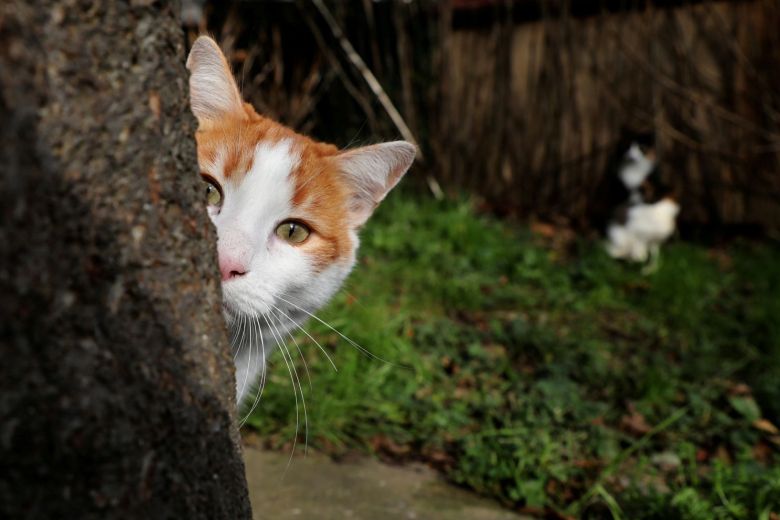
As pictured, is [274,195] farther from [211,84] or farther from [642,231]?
[642,231]

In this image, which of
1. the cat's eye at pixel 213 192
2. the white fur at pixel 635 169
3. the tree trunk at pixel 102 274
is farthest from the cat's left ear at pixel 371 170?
the white fur at pixel 635 169

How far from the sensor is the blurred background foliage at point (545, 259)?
9.16 ft

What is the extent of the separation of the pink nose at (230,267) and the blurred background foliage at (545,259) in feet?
2.65

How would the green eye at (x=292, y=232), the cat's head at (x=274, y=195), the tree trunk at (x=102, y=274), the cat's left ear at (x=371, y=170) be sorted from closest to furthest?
the tree trunk at (x=102, y=274)
the cat's head at (x=274, y=195)
the green eye at (x=292, y=232)
the cat's left ear at (x=371, y=170)

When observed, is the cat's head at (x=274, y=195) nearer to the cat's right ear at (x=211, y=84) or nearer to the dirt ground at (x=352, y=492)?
the cat's right ear at (x=211, y=84)

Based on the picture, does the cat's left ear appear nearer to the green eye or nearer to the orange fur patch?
the orange fur patch

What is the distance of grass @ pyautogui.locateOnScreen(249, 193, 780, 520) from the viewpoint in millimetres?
2598

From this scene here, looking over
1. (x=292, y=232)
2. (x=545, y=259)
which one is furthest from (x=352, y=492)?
(x=545, y=259)

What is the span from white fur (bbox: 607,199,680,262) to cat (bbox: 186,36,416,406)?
11.8 ft

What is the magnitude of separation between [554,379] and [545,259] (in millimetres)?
1778

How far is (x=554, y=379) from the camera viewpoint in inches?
127

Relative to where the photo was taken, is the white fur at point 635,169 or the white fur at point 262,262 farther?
the white fur at point 635,169

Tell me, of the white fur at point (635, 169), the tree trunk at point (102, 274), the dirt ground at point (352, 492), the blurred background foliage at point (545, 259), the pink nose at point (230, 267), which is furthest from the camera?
the white fur at point (635, 169)

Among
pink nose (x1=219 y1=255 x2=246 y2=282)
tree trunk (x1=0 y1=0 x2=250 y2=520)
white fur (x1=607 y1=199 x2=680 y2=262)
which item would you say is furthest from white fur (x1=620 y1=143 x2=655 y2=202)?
tree trunk (x1=0 y1=0 x2=250 y2=520)
